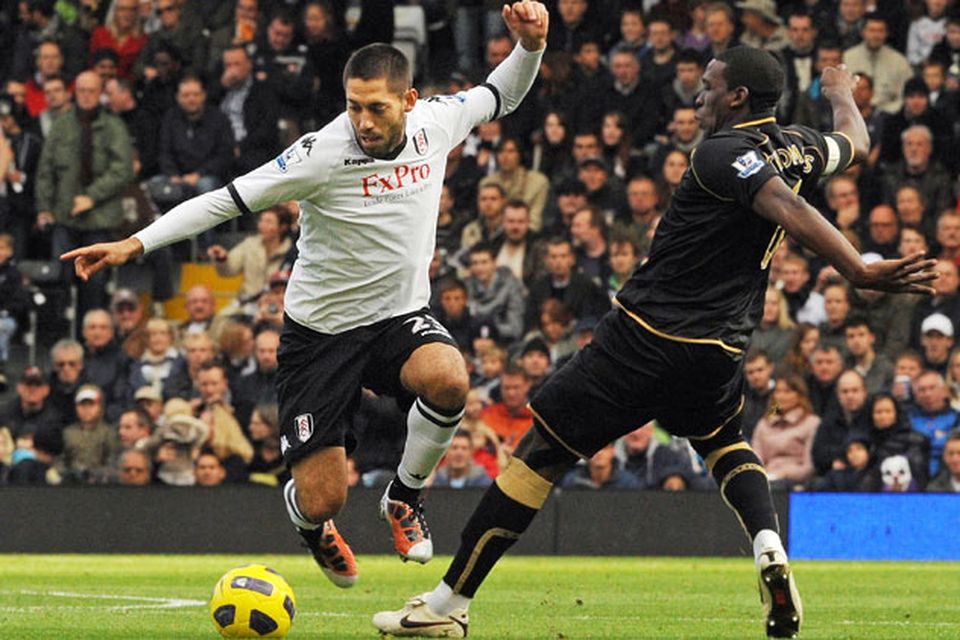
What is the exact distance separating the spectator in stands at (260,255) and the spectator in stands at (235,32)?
7.95 feet

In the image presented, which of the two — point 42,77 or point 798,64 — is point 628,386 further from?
point 42,77

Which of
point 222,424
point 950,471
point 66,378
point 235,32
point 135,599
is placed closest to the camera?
point 135,599

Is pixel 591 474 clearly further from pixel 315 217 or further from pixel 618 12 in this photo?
pixel 315 217

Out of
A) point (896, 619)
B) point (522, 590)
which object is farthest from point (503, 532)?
point (522, 590)

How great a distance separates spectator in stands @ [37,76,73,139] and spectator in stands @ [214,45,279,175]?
61.0 inches

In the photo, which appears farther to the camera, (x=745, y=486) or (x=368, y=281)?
(x=368, y=281)

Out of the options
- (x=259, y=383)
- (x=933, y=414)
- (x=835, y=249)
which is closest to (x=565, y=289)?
(x=259, y=383)

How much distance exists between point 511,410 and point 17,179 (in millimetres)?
5776

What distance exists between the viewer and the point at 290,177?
8.86 meters

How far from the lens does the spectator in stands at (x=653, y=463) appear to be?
17.0 metres

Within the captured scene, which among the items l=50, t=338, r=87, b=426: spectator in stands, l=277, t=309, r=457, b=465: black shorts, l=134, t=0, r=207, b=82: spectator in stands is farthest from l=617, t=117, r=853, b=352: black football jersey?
l=134, t=0, r=207, b=82: spectator in stands

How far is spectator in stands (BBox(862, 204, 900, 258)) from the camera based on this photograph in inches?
702

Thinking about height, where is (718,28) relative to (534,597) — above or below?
above

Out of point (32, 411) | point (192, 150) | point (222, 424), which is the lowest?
point (32, 411)
